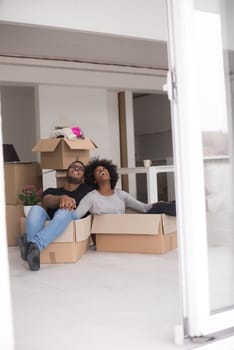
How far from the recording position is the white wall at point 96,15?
3213mm

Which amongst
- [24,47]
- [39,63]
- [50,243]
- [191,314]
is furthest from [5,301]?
[39,63]

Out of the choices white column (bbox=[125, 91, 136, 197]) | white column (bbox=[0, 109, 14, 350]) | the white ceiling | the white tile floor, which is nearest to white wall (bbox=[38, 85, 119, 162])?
white column (bbox=[125, 91, 136, 197])

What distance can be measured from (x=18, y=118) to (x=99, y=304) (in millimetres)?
5427

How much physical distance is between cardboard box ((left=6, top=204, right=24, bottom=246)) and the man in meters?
0.52

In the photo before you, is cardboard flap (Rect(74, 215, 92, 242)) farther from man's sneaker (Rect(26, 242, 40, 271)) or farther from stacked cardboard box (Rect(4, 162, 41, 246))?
stacked cardboard box (Rect(4, 162, 41, 246))

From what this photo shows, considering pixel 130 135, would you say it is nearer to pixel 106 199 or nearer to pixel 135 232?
pixel 106 199

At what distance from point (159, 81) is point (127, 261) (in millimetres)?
4049

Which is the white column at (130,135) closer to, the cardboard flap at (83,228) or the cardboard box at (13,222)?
the cardboard box at (13,222)

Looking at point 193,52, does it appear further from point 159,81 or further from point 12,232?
point 159,81

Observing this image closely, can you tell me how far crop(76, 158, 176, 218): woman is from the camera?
395 cm

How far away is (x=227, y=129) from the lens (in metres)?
1.98

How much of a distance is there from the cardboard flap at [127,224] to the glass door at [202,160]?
1753mm

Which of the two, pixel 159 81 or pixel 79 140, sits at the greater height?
pixel 159 81

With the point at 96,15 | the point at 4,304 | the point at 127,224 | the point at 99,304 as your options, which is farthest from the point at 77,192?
the point at 4,304
